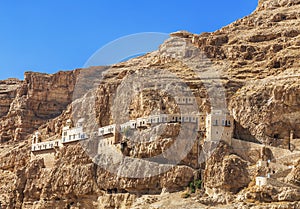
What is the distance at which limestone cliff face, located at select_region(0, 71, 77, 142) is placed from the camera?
147875 millimetres

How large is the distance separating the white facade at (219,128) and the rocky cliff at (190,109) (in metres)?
1.50

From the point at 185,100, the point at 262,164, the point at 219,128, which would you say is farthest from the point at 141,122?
the point at 262,164

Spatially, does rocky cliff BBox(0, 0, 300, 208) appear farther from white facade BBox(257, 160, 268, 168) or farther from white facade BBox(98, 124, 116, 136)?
white facade BBox(98, 124, 116, 136)

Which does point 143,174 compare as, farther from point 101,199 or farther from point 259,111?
point 259,111

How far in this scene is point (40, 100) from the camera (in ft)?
492

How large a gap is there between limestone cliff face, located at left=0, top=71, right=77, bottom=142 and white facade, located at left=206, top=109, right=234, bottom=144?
51533mm

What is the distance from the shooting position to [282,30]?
4857 inches

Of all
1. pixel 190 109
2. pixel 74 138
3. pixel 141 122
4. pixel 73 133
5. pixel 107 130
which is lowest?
pixel 74 138

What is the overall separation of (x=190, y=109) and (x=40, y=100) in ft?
159

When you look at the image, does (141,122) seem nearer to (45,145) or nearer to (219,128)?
(219,128)

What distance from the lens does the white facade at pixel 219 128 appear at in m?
100

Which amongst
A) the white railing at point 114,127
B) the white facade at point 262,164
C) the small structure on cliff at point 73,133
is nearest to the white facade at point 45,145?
the white railing at point 114,127

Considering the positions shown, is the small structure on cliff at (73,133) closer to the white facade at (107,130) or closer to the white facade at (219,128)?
the white facade at (107,130)

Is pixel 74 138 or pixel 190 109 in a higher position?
pixel 190 109
